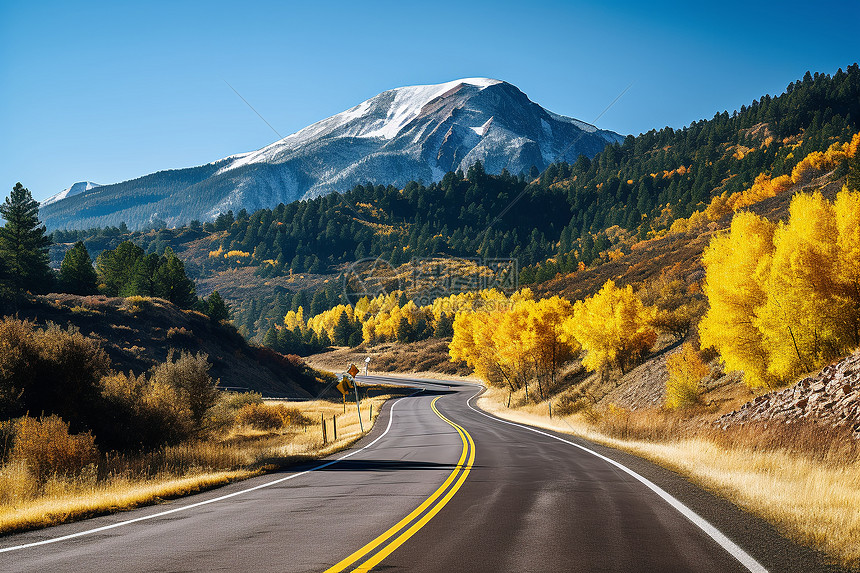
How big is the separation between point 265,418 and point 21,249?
5123cm

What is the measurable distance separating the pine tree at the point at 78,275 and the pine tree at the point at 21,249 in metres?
2.54

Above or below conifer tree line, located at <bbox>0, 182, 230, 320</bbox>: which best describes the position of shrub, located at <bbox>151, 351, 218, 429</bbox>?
below

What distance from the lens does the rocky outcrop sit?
48.9 feet

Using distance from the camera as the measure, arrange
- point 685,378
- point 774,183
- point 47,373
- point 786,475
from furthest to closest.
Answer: point 774,183 < point 685,378 < point 47,373 < point 786,475

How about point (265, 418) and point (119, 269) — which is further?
point (119, 269)

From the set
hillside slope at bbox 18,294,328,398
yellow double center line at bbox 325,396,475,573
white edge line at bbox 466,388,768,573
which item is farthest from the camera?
hillside slope at bbox 18,294,328,398

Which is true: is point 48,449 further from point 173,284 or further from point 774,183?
point 774,183

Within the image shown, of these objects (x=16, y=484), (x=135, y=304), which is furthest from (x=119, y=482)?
(x=135, y=304)

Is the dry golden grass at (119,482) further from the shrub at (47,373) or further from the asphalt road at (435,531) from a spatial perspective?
the shrub at (47,373)

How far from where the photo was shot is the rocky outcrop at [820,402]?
14.9m

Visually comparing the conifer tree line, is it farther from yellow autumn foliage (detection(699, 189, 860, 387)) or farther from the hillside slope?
yellow autumn foliage (detection(699, 189, 860, 387))

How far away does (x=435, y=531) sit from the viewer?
6.54 metres

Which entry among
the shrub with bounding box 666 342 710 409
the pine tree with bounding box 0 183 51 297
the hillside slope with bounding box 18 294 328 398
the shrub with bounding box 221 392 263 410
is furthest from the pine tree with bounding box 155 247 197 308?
the shrub with bounding box 666 342 710 409

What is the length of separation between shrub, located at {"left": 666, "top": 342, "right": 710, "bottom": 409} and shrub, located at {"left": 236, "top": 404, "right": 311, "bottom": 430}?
25393mm
